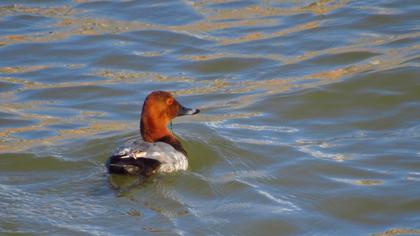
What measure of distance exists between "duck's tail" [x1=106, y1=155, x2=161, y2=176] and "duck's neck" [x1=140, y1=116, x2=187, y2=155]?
63 centimetres

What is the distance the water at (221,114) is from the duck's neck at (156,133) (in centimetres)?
30

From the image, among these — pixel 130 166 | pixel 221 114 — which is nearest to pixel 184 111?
pixel 221 114

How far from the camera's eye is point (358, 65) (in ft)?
41.2

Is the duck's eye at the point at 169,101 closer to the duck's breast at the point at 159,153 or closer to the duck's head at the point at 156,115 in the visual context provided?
the duck's head at the point at 156,115

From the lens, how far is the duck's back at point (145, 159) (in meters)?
8.85

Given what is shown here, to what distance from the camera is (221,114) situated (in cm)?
1120

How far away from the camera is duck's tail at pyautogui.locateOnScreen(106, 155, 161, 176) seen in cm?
881

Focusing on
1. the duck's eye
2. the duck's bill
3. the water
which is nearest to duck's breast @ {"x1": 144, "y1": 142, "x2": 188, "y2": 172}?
the water

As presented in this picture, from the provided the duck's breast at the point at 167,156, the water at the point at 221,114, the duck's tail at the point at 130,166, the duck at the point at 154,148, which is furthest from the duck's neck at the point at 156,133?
the duck's tail at the point at 130,166

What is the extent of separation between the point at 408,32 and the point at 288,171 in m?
5.22

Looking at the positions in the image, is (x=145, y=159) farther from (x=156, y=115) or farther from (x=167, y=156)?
(x=156, y=115)

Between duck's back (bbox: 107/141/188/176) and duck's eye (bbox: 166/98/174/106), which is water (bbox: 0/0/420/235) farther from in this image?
duck's eye (bbox: 166/98/174/106)

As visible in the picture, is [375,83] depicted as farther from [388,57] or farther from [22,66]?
[22,66]

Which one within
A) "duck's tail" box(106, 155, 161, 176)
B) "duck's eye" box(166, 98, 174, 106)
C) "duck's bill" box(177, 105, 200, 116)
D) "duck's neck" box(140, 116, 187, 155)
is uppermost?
"duck's eye" box(166, 98, 174, 106)
